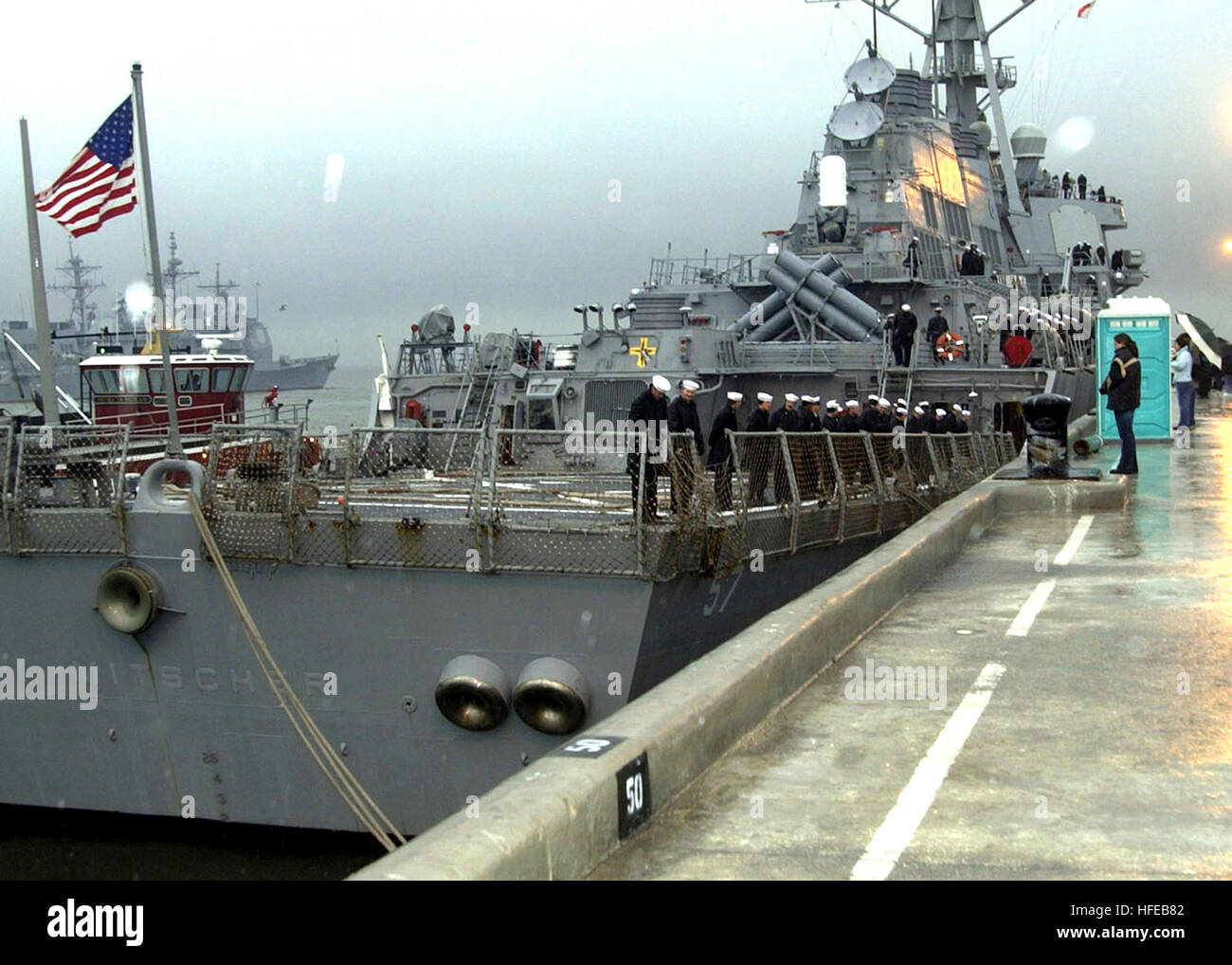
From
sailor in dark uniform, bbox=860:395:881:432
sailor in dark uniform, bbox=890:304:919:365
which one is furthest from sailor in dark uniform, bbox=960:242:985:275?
sailor in dark uniform, bbox=860:395:881:432

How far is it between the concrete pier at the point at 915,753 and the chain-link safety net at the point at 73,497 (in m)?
6.44

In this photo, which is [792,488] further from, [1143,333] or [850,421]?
[1143,333]

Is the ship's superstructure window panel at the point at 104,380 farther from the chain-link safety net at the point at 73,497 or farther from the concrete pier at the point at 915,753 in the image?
the concrete pier at the point at 915,753

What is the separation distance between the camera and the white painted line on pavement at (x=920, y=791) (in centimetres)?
447

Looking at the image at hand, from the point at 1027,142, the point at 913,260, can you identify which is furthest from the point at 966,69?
the point at 913,260

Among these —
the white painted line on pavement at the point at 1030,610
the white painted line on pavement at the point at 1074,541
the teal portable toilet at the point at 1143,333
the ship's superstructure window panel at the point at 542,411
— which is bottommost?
the white painted line on pavement at the point at 1030,610

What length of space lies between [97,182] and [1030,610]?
14.1 meters

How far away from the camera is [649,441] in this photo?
1139 centimetres

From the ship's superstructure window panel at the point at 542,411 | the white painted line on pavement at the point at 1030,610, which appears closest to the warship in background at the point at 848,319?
the ship's superstructure window panel at the point at 542,411

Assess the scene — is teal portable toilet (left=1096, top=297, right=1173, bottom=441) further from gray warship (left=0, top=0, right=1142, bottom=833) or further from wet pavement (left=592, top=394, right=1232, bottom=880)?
wet pavement (left=592, top=394, right=1232, bottom=880)

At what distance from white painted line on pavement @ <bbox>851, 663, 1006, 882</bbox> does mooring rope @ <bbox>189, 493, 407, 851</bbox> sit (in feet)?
19.3

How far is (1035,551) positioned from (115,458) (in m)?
7.70

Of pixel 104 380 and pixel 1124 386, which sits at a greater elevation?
pixel 104 380
